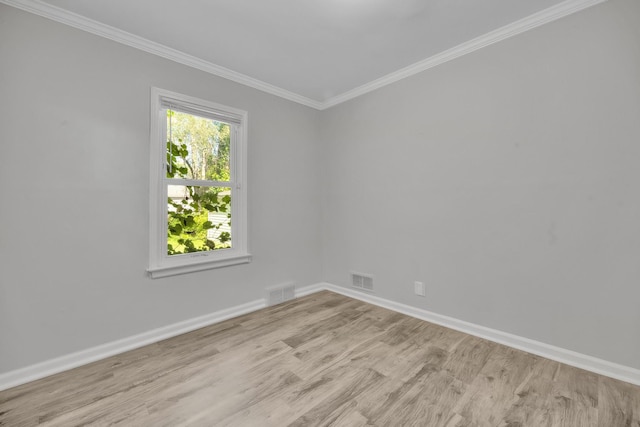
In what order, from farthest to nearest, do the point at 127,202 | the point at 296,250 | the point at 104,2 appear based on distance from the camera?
the point at 296,250, the point at 127,202, the point at 104,2

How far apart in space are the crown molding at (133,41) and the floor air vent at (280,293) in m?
2.37

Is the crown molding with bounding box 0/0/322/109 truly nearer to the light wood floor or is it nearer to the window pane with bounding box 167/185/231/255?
the window pane with bounding box 167/185/231/255

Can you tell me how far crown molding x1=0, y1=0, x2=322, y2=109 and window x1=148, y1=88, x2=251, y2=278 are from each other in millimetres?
346

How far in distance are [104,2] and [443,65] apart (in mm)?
2854

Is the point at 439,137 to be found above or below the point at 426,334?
above

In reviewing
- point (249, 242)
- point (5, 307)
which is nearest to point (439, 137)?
point (249, 242)

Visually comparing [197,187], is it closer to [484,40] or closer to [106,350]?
[106,350]

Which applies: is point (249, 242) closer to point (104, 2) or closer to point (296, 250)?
point (296, 250)

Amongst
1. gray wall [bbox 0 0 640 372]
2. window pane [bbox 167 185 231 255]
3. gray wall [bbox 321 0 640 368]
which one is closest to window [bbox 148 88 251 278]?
window pane [bbox 167 185 231 255]

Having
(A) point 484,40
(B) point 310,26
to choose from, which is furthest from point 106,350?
(A) point 484,40

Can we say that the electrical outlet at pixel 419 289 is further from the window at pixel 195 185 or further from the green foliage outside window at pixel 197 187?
the green foliage outside window at pixel 197 187

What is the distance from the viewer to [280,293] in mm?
3350

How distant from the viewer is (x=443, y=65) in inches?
106

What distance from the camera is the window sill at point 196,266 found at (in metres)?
2.46
